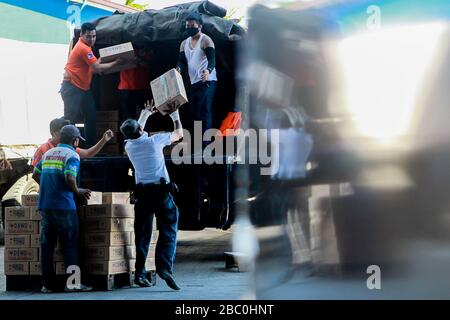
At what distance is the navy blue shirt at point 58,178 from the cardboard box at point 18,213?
13.5 inches

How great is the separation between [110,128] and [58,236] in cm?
285

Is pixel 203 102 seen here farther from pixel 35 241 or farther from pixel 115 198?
pixel 35 241

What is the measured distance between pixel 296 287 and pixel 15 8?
11.7 m

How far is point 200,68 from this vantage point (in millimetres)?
9773

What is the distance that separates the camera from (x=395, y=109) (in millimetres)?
2949

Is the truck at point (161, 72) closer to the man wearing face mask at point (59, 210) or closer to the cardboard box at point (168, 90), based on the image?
the cardboard box at point (168, 90)

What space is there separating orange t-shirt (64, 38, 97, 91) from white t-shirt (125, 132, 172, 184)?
7.64 ft

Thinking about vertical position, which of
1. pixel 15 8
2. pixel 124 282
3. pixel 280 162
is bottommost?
pixel 124 282

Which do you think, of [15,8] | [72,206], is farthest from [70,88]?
[15,8]

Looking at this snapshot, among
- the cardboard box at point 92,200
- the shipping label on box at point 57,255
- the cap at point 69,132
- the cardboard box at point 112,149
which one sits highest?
the cap at point 69,132

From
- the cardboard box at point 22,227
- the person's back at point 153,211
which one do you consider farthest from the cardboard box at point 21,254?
the person's back at point 153,211

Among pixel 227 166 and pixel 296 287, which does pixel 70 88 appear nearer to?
pixel 227 166

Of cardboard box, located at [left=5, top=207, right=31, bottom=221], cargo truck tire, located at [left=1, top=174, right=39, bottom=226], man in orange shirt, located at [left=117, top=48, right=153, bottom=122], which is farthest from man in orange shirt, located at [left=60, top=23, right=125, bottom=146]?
cargo truck tire, located at [left=1, top=174, right=39, bottom=226]

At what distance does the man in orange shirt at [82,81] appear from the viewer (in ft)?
33.4
